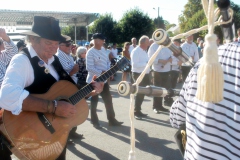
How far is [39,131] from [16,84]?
0.61 meters

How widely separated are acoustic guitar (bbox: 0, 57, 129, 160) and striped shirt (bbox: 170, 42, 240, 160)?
173 centimetres

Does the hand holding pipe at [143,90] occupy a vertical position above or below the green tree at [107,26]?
below

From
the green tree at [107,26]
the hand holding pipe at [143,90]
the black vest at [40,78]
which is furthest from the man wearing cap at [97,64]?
the green tree at [107,26]

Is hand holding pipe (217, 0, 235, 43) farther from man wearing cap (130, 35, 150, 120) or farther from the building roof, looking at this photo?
the building roof

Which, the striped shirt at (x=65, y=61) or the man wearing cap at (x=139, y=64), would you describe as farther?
the man wearing cap at (x=139, y=64)

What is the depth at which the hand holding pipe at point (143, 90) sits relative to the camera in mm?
1230

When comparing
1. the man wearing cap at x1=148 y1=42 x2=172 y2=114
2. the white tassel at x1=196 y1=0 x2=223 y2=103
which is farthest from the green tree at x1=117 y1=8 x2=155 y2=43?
the white tassel at x1=196 y1=0 x2=223 y2=103

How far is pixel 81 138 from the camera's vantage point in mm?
5262

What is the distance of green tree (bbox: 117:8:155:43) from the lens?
39219 millimetres

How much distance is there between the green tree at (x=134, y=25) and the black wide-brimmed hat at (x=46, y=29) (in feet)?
120

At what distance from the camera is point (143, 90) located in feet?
4.32

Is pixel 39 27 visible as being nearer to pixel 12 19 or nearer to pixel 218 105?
pixel 218 105

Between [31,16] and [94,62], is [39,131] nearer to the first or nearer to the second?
[94,62]

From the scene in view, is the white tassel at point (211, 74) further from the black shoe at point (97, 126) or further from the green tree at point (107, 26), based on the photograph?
the green tree at point (107, 26)
